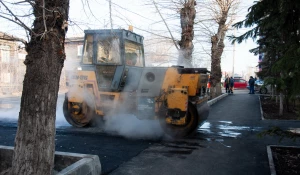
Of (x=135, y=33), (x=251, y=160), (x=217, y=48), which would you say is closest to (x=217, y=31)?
(x=217, y=48)

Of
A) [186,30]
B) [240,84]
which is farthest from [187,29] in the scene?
[240,84]

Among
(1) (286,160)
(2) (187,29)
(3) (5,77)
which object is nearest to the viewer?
(1) (286,160)

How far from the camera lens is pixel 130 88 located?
870 cm

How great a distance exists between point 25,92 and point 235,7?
17.5 m

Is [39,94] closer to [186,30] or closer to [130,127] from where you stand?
[130,127]

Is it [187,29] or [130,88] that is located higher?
[187,29]

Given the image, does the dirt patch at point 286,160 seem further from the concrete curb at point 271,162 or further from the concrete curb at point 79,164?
the concrete curb at point 79,164

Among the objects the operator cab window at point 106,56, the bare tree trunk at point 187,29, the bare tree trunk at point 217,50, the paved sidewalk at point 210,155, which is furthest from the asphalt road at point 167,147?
the bare tree trunk at point 217,50

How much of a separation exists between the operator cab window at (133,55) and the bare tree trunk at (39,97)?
4990mm

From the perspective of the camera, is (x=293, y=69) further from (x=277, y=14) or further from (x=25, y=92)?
(x=25, y=92)

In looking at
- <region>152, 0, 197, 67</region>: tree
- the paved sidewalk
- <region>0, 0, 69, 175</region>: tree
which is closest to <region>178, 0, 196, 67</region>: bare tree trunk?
<region>152, 0, 197, 67</region>: tree

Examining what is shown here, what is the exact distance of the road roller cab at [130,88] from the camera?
7820mm

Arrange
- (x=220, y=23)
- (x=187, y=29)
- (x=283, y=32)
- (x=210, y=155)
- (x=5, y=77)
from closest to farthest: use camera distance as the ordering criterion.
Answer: (x=283, y=32) → (x=210, y=155) → (x=187, y=29) → (x=220, y=23) → (x=5, y=77)

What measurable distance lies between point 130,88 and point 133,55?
45.3 inches
